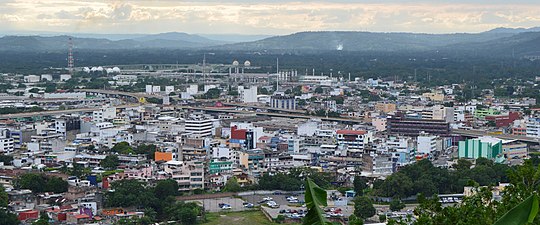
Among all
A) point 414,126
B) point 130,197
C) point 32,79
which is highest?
point 32,79

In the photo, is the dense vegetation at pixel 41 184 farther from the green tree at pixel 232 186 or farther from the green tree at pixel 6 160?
the green tree at pixel 6 160

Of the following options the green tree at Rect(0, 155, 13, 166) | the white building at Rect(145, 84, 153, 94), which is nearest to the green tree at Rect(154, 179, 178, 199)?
the green tree at Rect(0, 155, 13, 166)

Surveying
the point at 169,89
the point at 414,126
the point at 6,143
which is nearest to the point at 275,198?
the point at 6,143

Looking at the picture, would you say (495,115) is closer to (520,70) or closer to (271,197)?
(271,197)

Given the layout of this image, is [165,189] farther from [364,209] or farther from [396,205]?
[396,205]

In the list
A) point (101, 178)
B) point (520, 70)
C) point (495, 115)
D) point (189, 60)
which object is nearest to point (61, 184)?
point (101, 178)
